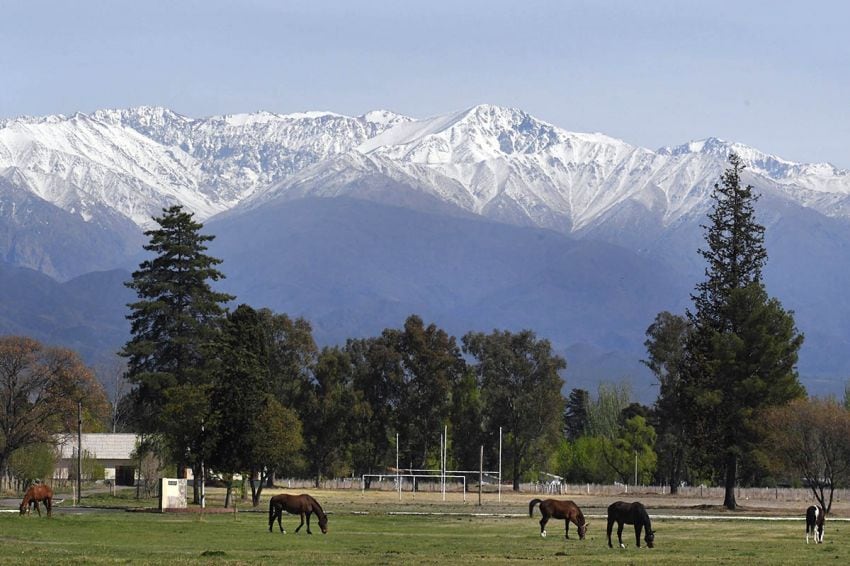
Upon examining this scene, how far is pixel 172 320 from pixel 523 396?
4997cm

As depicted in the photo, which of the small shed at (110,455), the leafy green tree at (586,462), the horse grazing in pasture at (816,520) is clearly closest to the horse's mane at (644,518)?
the horse grazing in pasture at (816,520)

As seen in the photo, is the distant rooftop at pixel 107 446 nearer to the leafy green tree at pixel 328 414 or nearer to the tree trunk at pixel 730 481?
the leafy green tree at pixel 328 414

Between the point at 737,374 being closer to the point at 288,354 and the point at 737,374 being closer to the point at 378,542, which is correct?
the point at 288,354

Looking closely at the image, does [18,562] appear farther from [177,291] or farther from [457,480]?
[457,480]

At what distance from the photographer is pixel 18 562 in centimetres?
3909

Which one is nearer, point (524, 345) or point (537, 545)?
point (537, 545)

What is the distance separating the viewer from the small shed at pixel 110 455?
472 ft

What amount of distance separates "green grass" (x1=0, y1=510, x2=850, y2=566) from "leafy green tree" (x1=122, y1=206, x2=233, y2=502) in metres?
28.0

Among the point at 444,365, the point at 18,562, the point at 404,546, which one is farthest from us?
the point at 444,365

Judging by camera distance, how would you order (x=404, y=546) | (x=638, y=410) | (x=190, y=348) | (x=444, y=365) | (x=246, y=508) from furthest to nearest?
1. (x=638, y=410)
2. (x=444, y=365)
3. (x=190, y=348)
4. (x=246, y=508)
5. (x=404, y=546)

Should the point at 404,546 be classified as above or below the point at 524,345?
below

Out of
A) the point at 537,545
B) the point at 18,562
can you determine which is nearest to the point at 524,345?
the point at 537,545

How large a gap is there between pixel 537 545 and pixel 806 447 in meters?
43.2

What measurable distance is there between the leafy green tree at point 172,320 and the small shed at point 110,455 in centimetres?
4300
